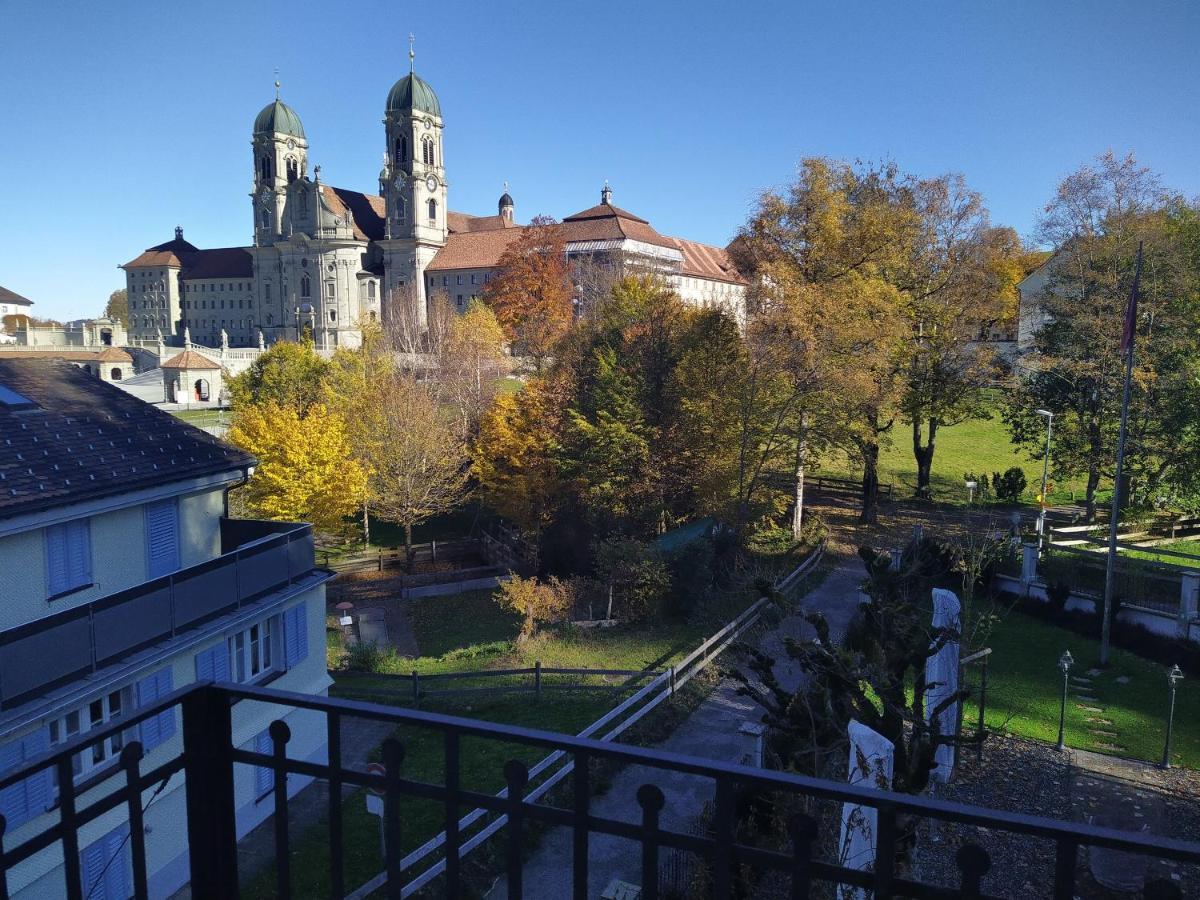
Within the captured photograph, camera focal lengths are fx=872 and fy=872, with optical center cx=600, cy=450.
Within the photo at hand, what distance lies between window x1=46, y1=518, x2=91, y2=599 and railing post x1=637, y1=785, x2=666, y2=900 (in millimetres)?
12877

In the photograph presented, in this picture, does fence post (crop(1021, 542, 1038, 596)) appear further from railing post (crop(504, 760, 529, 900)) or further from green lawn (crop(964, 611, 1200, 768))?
railing post (crop(504, 760, 529, 900))

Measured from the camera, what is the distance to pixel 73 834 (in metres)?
3.00

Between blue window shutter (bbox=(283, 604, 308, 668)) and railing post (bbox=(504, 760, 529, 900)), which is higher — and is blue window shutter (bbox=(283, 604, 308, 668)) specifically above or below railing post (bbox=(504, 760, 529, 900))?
below

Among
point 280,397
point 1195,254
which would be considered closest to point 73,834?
point 1195,254

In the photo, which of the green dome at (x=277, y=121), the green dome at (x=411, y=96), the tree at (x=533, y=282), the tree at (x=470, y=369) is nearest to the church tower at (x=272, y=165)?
the green dome at (x=277, y=121)

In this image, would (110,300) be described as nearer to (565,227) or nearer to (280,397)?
(565,227)

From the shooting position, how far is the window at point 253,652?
1491 cm

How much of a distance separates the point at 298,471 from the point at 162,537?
16.2 metres

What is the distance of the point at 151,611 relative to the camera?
502 inches

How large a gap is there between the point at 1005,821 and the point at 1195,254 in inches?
1311

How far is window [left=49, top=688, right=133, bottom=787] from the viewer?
11.6 metres

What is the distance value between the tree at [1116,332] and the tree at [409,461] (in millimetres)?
22560

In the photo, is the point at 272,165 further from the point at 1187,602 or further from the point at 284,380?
the point at 1187,602

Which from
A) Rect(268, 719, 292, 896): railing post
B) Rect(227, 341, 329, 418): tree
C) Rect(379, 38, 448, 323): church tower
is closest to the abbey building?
Rect(379, 38, 448, 323): church tower
